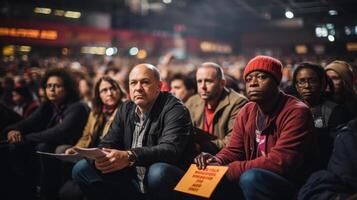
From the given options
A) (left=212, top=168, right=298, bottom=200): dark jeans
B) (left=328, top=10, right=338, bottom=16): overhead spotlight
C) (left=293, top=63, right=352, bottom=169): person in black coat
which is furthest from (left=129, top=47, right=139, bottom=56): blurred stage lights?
(left=212, top=168, right=298, bottom=200): dark jeans

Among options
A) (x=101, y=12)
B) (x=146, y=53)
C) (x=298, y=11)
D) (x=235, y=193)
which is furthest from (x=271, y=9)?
(x=101, y=12)

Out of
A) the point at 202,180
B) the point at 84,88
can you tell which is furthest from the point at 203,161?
the point at 84,88

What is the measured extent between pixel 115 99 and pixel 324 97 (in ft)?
8.62

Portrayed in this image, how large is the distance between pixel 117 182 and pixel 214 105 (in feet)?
5.66

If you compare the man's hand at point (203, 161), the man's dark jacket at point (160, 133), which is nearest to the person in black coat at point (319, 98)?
the man's hand at point (203, 161)

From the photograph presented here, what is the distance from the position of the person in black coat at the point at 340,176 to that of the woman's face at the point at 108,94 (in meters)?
3.04

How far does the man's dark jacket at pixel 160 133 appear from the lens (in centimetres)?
338

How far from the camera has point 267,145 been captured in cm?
308

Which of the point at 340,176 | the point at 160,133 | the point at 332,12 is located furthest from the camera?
the point at 332,12

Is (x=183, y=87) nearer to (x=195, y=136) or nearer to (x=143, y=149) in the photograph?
(x=195, y=136)

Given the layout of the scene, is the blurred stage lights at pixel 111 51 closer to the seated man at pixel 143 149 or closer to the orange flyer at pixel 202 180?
the seated man at pixel 143 149

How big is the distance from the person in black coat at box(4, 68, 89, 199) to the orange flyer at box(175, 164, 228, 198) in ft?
7.35

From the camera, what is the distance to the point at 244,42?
123 ft

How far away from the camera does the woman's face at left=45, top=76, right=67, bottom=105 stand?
210 inches
